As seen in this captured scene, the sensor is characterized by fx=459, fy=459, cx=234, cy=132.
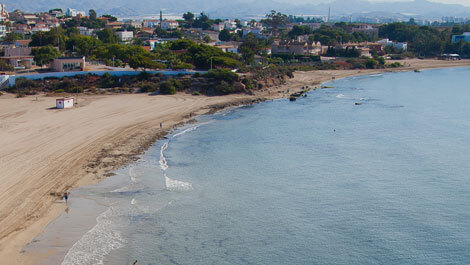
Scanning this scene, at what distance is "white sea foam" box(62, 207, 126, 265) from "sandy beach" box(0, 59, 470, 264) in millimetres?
1452

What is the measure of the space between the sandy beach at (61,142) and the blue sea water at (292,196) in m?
1.82

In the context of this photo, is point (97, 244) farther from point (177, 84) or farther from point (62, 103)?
point (177, 84)

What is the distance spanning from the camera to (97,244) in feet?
59.1

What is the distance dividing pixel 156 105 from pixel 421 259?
3017cm

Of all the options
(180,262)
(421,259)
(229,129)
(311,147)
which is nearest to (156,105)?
(229,129)

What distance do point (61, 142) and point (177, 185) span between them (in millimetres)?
9899

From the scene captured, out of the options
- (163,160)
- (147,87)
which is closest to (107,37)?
Answer: (147,87)

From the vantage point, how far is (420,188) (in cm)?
2456

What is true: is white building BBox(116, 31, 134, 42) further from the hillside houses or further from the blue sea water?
the blue sea water

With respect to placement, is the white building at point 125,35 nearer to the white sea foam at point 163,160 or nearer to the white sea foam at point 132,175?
the white sea foam at point 163,160

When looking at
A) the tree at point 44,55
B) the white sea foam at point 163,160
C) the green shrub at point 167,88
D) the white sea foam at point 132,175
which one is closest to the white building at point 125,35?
the tree at point 44,55

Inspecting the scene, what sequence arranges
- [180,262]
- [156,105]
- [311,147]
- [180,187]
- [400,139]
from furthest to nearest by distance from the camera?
[156,105] → [400,139] → [311,147] → [180,187] → [180,262]

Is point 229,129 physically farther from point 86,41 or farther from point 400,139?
point 86,41

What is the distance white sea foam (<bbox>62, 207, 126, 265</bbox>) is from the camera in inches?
665
